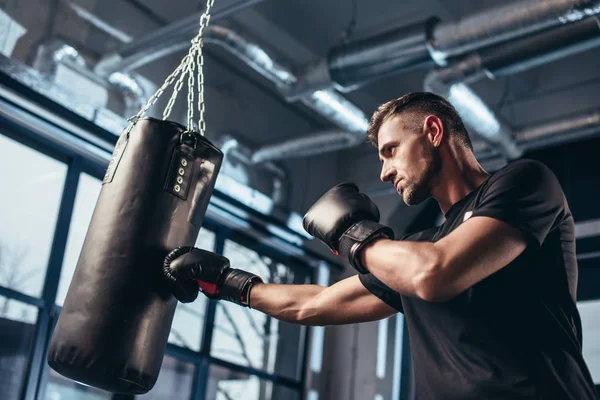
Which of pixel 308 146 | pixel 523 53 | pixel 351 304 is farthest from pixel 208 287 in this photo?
pixel 308 146

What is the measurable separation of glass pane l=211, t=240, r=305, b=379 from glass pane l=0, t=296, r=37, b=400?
146 cm

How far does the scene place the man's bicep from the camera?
1.84 m

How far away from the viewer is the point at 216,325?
5.12 meters

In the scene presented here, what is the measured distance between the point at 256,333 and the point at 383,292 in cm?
380

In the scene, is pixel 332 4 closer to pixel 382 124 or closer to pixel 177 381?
pixel 177 381

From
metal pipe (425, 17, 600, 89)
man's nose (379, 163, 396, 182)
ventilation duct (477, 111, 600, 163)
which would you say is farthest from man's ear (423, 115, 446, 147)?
ventilation duct (477, 111, 600, 163)

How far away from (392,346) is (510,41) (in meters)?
2.85

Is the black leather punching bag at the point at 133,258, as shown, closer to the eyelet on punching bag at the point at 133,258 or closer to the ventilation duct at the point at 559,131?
the eyelet on punching bag at the point at 133,258

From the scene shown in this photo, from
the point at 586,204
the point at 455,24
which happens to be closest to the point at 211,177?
the point at 455,24

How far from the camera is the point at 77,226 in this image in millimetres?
4312

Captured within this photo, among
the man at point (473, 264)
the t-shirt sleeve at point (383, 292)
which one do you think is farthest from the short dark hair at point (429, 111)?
the t-shirt sleeve at point (383, 292)

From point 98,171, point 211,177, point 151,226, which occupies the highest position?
point 98,171

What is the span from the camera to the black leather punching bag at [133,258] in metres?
1.79

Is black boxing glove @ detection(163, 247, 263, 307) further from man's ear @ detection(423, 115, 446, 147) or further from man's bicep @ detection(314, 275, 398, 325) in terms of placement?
man's ear @ detection(423, 115, 446, 147)
